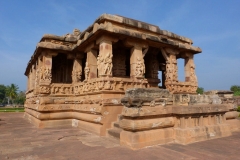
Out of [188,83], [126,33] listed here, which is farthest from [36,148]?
[188,83]

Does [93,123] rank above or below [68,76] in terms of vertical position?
below

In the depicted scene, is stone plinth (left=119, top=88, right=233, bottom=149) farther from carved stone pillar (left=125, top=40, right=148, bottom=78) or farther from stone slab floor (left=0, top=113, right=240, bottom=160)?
carved stone pillar (left=125, top=40, right=148, bottom=78)

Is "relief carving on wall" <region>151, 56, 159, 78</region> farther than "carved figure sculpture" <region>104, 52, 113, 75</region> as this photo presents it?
Yes

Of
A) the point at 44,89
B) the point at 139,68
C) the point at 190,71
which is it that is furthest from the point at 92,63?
the point at 190,71

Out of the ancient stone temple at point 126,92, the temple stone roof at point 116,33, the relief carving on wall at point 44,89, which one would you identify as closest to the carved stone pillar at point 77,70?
the ancient stone temple at point 126,92

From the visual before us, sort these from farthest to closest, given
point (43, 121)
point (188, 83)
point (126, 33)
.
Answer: point (188, 83)
point (43, 121)
point (126, 33)

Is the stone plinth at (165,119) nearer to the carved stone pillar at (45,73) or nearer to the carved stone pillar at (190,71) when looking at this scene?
the carved stone pillar at (45,73)

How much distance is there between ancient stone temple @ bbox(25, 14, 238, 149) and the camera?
4496 millimetres

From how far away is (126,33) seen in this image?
24.7ft

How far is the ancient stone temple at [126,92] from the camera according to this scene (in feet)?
14.8

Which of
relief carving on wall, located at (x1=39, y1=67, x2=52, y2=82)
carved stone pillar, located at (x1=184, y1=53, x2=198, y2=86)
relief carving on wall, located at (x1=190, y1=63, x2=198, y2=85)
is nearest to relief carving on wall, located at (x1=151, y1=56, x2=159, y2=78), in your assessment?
carved stone pillar, located at (x1=184, y1=53, x2=198, y2=86)

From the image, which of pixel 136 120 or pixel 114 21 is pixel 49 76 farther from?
pixel 136 120

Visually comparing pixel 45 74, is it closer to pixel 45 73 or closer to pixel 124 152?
pixel 45 73

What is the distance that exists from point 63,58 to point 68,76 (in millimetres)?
1215
